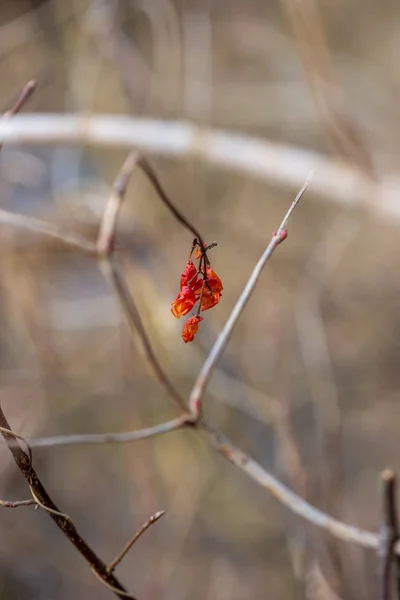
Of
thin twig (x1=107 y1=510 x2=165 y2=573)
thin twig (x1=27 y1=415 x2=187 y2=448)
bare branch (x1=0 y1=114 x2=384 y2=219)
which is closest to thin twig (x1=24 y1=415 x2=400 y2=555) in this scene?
thin twig (x1=27 y1=415 x2=187 y2=448)

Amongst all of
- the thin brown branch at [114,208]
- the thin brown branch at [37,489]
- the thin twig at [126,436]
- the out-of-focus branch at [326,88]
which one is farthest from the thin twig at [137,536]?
the out-of-focus branch at [326,88]

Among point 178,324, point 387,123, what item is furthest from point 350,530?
point 387,123

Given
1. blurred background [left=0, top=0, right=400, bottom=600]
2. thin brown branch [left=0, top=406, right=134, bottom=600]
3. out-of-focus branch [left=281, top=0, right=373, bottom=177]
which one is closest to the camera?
thin brown branch [left=0, top=406, right=134, bottom=600]

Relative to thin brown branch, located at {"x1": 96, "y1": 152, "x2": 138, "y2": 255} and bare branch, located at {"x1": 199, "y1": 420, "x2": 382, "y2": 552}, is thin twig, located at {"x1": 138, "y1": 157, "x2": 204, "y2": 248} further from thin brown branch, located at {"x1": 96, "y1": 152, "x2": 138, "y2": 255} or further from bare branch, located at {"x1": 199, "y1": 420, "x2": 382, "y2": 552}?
bare branch, located at {"x1": 199, "y1": 420, "x2": 382, "y2": 552}

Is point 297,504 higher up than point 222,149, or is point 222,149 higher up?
point 222,149

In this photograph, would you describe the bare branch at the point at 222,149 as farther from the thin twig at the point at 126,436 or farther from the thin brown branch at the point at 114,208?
the thin twig at the point at 126,436

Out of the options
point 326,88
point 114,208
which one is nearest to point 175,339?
point 326,88

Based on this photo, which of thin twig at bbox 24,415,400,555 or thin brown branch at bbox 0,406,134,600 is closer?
thin brown branch at bbox 0,406,134,600

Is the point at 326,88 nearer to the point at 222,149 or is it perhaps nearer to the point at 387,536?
the point at 222,149
